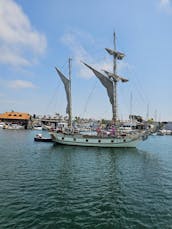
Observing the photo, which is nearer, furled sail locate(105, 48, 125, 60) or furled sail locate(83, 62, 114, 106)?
furled sail locate(83, 62, 114, 106)

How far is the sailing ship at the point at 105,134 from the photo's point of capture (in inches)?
1767

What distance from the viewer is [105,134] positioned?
46.8m

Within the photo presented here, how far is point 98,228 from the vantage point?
10.1 metres

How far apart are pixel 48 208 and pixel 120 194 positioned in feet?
18.3

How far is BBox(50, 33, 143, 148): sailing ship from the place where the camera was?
44875mm

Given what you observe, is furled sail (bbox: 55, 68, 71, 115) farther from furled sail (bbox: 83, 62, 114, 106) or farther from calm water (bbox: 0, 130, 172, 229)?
calm water (bbox: 0, 130, 172, 229)

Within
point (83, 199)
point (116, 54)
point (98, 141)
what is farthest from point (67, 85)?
point (83, 199)

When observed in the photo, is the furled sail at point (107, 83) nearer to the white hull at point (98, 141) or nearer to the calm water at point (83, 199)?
the white hull at point (98, 141)

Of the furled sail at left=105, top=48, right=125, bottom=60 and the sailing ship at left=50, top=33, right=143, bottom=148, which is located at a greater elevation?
the furled sail at left=105, top=48, right=125, bottom=60

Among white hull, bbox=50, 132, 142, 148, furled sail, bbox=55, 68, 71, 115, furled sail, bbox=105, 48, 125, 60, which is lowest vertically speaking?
white hull, bbox=50, 132, 142, 148

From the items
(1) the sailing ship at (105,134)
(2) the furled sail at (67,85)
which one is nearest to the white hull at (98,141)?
(1) the sailing ship at (105,134)

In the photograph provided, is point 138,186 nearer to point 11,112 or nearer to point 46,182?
point 46,182

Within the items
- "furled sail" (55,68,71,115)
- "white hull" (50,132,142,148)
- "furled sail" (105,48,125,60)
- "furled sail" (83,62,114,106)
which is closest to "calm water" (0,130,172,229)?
"white hull" (50,132,142,148)

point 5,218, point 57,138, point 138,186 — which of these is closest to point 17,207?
point 5,218
